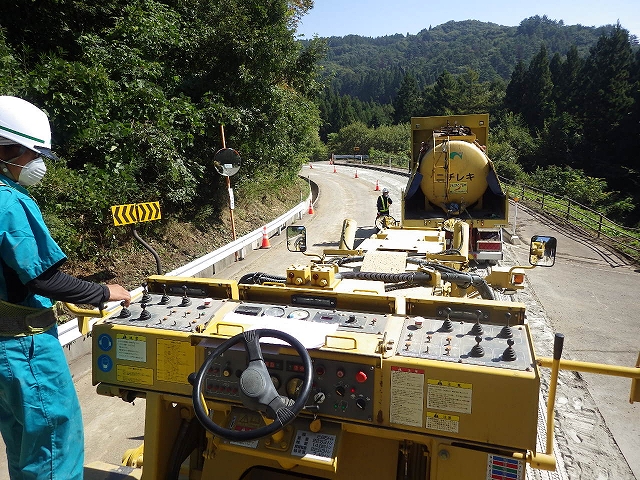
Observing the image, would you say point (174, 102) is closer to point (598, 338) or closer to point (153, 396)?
point (153, 396)

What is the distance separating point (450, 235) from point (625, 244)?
826cm

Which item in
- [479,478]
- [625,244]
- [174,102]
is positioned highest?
[174,102]

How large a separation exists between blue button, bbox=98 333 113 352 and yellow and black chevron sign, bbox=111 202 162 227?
4.31m

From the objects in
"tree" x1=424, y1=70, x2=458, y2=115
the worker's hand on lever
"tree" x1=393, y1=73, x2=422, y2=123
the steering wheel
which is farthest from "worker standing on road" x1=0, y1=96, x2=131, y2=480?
"tree" x1=393, y1=73, x2=422, y2=123

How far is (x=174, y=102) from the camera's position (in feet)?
33.2

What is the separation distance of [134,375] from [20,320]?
77 centimetres

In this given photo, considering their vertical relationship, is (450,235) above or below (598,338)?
above

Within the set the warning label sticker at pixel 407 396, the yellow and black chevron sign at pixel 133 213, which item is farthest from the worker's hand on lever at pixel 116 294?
the yellow and black chevron sign at pixel 133 213

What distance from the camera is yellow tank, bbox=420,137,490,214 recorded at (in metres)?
10.2

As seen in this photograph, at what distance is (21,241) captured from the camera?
91.6 inches

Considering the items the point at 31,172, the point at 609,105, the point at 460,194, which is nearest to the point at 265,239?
the point at 460,194

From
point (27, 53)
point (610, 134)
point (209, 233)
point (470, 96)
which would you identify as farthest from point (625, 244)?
point (470, 96)

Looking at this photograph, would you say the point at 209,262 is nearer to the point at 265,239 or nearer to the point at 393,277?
the point at 265,239

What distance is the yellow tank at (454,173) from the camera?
1020 centimetres
